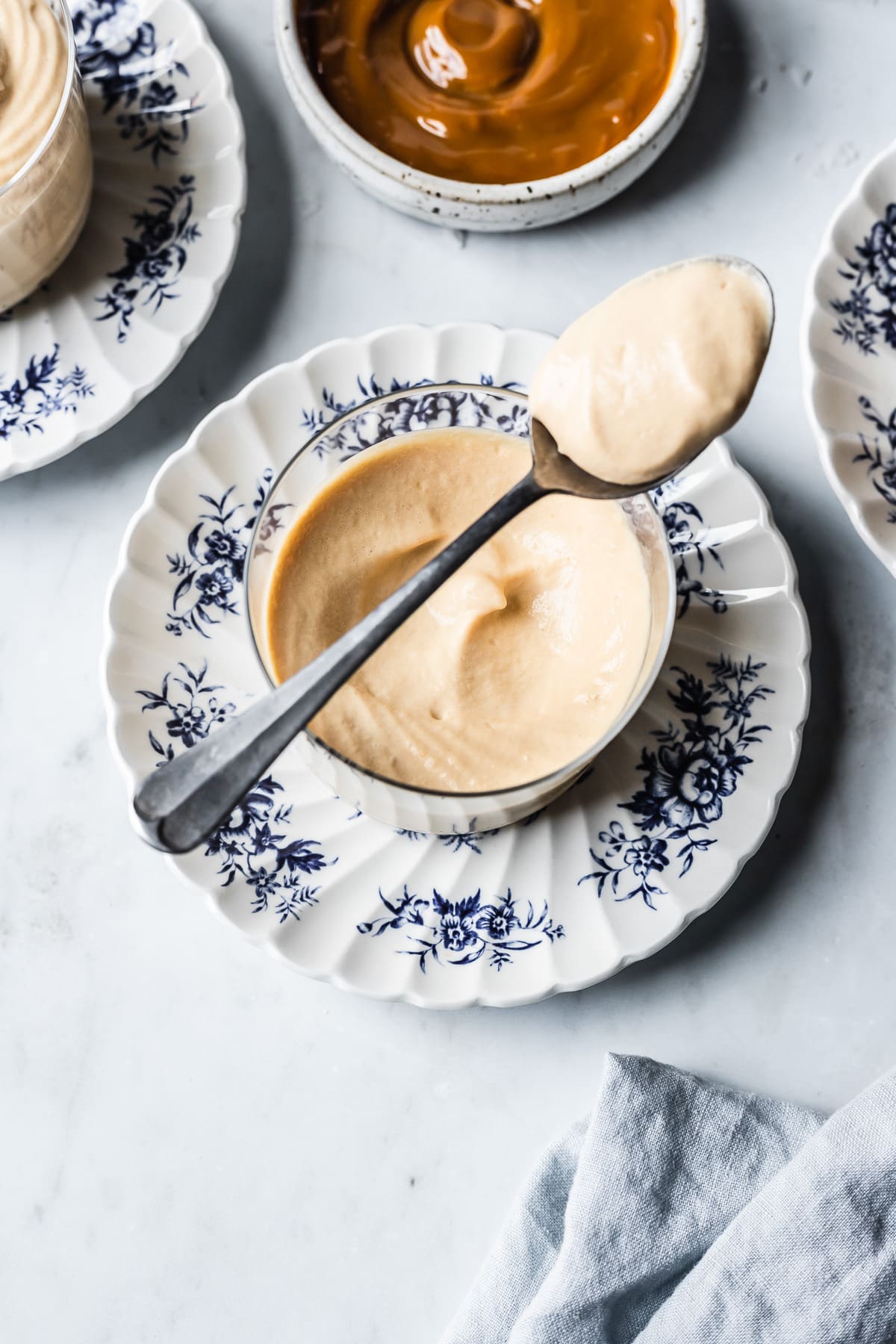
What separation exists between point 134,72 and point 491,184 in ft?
1.26

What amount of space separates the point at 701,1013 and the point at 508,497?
1.79 feet

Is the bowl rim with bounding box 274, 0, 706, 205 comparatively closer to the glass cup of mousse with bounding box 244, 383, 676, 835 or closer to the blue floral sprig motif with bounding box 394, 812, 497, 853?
the glass cup of mousse with bounding box 244, 383, 676, 835

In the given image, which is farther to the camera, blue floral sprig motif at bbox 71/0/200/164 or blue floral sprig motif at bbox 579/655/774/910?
blue floral sprig motif at bbox 71/0/200/164

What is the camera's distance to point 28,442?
123cm

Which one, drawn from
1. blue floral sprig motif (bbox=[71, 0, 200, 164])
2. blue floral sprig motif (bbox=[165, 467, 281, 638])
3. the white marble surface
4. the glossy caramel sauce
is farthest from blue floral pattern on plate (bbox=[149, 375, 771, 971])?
blue floral sprig motif (bbox=[71, 0, 200, 164])

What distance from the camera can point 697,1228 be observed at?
116 centimetres

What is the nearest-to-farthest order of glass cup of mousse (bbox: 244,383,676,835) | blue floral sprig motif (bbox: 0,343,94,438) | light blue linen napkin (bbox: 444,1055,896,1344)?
glass cup of mousse (bbox: 244,383,676,835), light blue linen napkin (bbox: 444,1055,896,1344), blue floral sprig motif (bbox: 0,343,94,438)

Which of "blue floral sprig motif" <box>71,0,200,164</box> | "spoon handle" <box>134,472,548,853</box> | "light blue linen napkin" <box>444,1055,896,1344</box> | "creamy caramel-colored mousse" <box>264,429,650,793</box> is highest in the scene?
"blue floral sprig motif" <box>71,0,200,164</box>

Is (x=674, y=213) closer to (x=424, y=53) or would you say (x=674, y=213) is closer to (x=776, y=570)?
(x=424, y=53)

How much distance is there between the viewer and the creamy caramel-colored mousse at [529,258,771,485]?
36.5 inches

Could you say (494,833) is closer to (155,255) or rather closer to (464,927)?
(464,927)

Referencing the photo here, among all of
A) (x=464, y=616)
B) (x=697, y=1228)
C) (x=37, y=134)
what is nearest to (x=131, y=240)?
(x=37, y=134)

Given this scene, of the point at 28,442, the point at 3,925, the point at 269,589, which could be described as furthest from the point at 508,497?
the point at 3,925

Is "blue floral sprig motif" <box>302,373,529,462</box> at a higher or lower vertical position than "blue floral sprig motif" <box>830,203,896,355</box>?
higher
